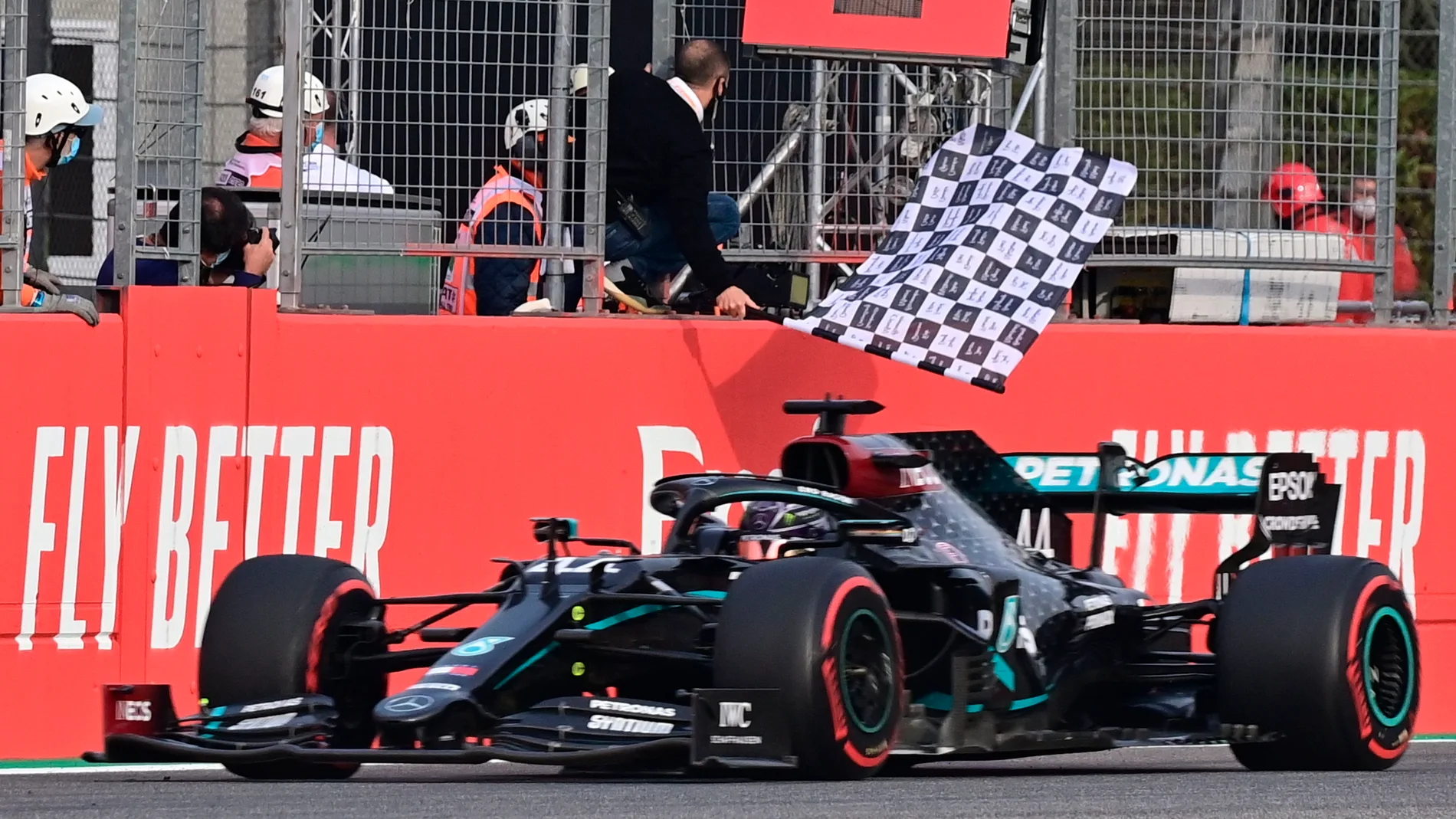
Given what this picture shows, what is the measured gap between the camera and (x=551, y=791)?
220 inches

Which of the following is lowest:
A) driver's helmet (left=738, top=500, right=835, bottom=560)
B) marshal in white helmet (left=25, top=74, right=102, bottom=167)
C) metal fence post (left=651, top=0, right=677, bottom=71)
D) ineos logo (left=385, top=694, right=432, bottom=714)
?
ineos logo (left=385, top=694, right=432, bottom=714)

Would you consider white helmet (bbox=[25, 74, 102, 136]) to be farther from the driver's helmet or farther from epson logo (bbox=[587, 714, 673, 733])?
epson logo (bbox=[587, 714, 673, 733])

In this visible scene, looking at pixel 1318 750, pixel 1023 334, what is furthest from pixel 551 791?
pixel 1023 334

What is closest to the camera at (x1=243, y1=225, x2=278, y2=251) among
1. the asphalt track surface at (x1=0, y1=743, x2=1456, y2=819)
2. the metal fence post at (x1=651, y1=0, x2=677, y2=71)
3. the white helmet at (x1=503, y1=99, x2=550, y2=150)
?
the white helmet at (x1=503, y1=99, x2=550, y2=150)

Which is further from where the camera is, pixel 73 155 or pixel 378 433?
pixel 73 155

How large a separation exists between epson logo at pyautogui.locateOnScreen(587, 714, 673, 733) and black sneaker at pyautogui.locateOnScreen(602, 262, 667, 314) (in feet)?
10.00

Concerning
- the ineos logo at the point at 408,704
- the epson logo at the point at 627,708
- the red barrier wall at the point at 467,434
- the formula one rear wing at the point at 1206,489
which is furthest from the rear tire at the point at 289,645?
the formula one rear wing at the point at 1206,489

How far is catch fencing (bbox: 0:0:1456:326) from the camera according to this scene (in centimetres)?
812

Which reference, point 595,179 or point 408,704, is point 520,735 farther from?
point 595,179

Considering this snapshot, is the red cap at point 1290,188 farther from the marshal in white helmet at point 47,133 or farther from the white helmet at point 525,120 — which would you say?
the marshal in white helmet at point 47,133

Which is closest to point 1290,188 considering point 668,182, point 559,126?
point 668,182

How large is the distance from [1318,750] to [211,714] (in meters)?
2.88

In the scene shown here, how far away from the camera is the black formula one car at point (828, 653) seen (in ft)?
18.4

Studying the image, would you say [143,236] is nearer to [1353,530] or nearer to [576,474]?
[576,474]
